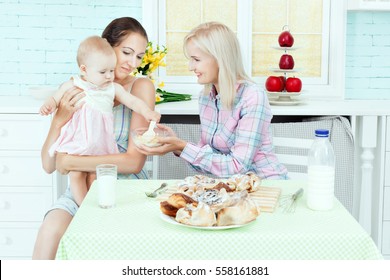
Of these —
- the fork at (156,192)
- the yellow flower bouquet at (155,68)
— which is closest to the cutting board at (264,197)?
the fork at (156,192)

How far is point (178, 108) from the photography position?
10.3 feet

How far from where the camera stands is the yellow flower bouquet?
124 inches

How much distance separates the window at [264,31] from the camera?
3607 millimetres

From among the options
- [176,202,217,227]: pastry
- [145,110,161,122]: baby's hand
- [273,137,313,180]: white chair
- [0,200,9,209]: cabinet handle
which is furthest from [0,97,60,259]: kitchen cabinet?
[176,202,217,227]: pastry

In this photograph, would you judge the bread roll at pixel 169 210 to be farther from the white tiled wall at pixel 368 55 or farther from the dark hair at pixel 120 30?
the white tiled wall at pixel 368 55

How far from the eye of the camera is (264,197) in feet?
6.16

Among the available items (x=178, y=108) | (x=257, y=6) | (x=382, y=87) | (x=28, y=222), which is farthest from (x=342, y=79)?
(x=28, y=222)

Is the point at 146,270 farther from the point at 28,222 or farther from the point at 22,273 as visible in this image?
the point at 28,222

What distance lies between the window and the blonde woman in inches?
41.3

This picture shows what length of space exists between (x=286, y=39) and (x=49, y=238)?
178cm

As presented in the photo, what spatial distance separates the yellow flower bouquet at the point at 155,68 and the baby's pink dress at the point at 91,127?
26.5 inches

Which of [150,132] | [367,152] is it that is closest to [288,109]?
[367,152]

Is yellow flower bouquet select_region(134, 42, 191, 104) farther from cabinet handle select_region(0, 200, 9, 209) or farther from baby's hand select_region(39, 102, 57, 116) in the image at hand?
cabinet handle select_region(0, 200, 9, 209)

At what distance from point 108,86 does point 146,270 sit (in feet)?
3.48
